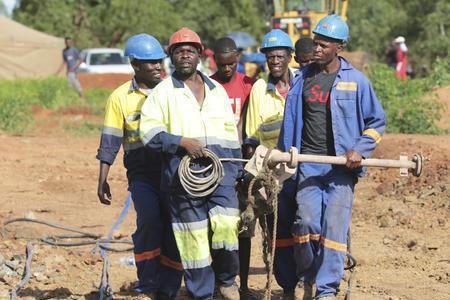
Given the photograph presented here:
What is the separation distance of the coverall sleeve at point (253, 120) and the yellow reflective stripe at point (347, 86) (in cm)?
109

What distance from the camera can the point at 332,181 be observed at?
657cm

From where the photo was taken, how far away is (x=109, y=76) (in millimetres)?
30047

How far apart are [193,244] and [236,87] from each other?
194 cm

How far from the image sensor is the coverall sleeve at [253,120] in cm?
749

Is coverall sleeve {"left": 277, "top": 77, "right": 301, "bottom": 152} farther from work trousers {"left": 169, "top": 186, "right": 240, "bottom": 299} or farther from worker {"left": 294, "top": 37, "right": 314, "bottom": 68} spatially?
worker {"left": 294, "top": 37, "right": 314, "bottom": 68}

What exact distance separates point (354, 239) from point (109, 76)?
2105 cm

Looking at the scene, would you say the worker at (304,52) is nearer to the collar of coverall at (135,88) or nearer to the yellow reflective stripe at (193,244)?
the collar of coverall at (135,88)

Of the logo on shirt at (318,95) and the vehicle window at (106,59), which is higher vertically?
the vehicle window at (106,59)

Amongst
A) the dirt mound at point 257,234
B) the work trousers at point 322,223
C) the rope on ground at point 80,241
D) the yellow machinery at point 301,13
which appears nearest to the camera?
the work trousers at point 322,223

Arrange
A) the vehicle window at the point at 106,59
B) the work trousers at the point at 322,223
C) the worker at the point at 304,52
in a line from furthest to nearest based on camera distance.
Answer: the vehicle window at the point at 106,59
the worker at the point at 304,52
the work trousers at the point at 322,223

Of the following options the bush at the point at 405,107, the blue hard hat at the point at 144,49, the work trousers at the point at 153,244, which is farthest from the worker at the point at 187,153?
the bush at the point at 405,107

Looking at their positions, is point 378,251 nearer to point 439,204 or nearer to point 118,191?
point 439,204

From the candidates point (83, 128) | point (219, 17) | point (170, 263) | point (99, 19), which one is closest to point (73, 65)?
point (83, 128)

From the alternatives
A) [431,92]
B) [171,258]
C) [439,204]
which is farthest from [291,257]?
[431,92]
